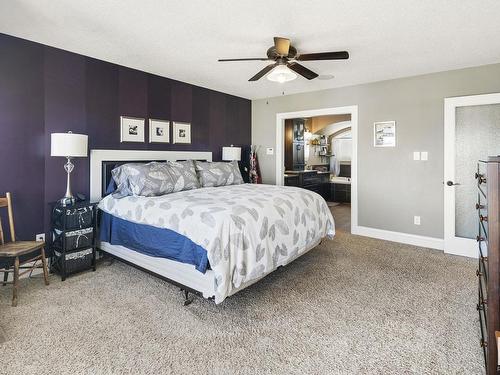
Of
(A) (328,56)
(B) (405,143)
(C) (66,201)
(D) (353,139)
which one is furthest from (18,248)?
(B) (405,143)

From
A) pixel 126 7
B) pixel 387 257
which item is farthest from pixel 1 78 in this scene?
pixel 387 257

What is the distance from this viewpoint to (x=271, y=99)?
220 inches

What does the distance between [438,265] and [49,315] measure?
3909 mm

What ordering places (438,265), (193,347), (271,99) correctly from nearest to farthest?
1. (193,347)
2. (438,265)
3. (271,99)

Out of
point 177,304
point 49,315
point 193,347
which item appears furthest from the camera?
point 177,304

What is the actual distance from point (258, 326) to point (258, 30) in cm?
256

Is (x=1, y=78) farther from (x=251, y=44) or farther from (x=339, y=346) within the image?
(x=339, y=346)

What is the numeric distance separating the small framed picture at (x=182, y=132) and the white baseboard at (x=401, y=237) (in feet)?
10.1

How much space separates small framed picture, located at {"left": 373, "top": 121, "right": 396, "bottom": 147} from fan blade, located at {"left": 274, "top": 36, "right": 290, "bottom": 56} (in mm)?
2323

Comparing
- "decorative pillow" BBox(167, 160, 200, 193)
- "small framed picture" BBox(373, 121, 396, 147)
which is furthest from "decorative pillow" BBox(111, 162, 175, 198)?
"small framed picture" BBox(373, 121, 396, 147)

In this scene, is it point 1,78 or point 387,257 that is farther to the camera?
point 387,257

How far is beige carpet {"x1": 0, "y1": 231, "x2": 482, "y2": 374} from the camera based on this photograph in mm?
1757

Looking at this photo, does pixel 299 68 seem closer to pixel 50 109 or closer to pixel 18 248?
pixel 50 109

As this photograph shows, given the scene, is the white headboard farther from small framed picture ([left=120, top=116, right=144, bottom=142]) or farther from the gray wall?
the gray wall
